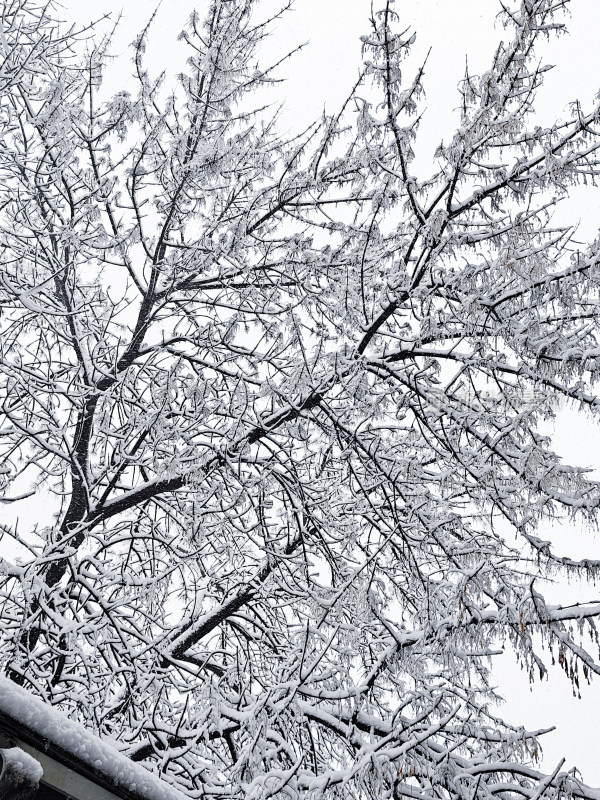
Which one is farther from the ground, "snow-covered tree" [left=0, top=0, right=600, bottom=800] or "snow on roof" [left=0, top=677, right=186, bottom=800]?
"snow-covered tree" [left=0, top=0, right=600, bottom=800]

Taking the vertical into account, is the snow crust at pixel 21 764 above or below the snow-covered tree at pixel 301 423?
below

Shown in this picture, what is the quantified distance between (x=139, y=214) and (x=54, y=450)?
6.13ft

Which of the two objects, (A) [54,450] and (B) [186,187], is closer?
(A) [54,450]

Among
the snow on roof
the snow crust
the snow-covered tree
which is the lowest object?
the snow crust

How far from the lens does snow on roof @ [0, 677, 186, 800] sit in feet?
4.87

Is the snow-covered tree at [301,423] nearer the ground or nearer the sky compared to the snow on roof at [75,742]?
nearer the sky

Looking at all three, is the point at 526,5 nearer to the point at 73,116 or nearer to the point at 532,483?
the point at 532,483

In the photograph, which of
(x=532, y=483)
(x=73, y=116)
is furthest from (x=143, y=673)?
(x=73, y=116)

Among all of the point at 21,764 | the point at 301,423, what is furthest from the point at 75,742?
the point at 301,423

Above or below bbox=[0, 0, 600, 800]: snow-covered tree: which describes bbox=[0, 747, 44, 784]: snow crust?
below

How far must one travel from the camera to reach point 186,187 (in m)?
5.05

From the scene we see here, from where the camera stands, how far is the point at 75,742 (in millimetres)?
1552

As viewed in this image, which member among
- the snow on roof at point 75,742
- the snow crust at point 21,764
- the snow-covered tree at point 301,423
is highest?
the snow-covered tree at point 301,423

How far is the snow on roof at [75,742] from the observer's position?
4.87 ft
